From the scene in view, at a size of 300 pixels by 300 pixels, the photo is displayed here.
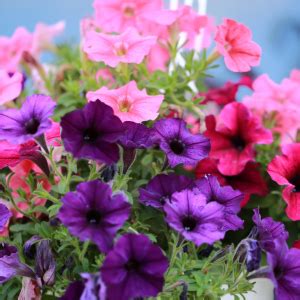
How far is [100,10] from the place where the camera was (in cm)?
86

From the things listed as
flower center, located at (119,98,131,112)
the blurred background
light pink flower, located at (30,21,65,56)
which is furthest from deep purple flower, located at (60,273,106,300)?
the blurred background

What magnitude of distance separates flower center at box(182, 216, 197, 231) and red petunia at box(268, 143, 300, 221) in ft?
0.60

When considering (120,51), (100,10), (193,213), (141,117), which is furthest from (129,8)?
(193,213)

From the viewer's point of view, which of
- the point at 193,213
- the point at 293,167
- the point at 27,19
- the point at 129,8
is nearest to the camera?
the point at 193,213

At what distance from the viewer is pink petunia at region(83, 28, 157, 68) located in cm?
69

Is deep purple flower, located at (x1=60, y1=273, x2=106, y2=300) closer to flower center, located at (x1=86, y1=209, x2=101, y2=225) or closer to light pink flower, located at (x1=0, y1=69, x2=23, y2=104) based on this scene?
flower center, located at (x1=86, y1=209, x2=101, y2=225)

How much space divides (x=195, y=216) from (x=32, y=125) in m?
0.19

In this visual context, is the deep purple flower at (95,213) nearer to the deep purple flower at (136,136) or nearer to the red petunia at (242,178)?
the deep purple flower at (136,136)

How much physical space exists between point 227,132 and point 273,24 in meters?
1.11

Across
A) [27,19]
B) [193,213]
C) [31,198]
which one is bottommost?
[27,19]

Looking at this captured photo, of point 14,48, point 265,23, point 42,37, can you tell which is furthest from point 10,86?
point 265,23

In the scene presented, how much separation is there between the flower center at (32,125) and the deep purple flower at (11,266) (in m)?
0.13

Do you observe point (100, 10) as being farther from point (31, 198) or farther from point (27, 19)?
point (27, 19)

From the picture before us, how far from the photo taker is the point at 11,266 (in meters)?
0.57
